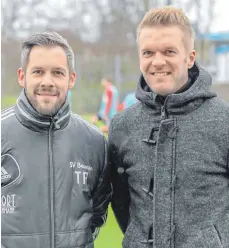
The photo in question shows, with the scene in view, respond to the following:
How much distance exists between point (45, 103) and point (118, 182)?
493 millimetres

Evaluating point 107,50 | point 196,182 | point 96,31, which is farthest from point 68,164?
point 96,31

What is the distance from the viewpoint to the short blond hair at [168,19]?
217 cm

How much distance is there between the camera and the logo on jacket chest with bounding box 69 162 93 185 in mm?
2242

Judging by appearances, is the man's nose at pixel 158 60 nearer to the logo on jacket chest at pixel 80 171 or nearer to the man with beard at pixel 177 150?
the man with beard at pixel 177 150

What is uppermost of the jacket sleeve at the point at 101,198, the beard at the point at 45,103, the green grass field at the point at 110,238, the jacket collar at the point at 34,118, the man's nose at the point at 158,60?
the man's nose at the point at 158,60

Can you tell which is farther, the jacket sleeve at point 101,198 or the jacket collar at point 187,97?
the jacket sleeve at point 101,198

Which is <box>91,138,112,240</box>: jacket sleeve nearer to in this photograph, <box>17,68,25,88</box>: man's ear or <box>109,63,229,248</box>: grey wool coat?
<box>109,63,229,248</box>: grey wool coat

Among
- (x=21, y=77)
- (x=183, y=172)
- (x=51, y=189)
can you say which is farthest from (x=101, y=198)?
(x=21, y=77)

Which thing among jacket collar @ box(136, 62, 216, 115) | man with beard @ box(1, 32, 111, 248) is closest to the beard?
man with beard @ box(1, 32, 111, 248)

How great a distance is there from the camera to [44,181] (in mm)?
2166

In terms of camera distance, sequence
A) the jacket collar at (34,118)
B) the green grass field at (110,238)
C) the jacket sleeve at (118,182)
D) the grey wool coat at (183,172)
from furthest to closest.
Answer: the green grass field at (110,238), the jacket sleeve at (118,182), the jacket collar at (34,118), the grey wool coat at (183,172)

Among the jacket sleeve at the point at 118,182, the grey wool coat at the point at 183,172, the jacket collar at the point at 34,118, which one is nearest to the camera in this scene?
the grey wool coat at the point at 183,172

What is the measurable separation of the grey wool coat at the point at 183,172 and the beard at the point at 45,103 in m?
0.36

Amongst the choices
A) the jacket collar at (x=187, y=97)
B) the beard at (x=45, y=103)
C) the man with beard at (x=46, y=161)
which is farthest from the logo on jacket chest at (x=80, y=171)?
the jacket collar at (x=187, y=97)
